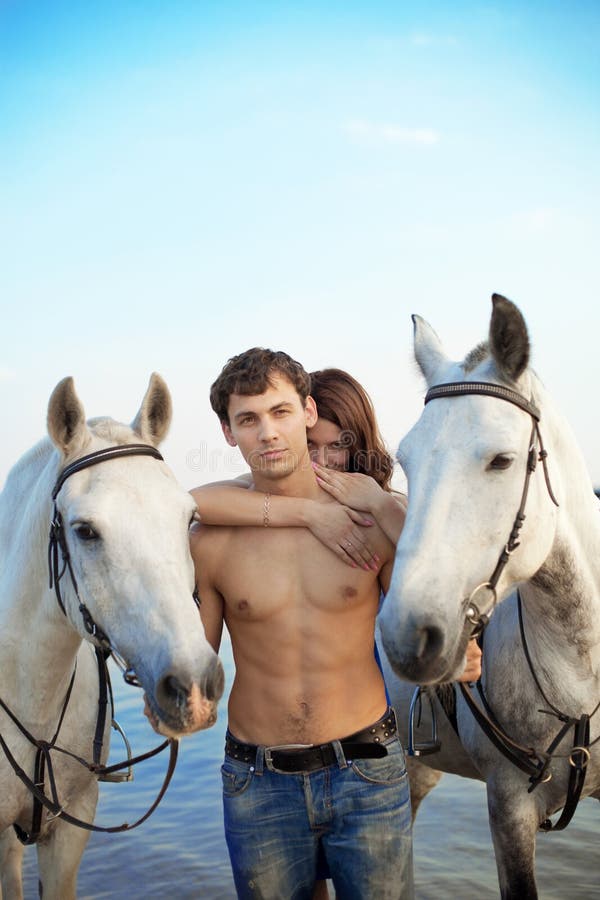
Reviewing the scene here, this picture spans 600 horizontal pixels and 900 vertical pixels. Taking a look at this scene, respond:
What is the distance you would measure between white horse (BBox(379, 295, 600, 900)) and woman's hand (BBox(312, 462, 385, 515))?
0.35 m

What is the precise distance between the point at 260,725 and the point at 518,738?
1.15 meters

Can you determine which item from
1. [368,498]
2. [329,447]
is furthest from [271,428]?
[329,447]

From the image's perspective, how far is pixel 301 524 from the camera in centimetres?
282

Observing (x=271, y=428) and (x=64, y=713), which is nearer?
(x=271, y=428)

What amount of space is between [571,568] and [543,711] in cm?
58

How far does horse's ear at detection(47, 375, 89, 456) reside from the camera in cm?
269

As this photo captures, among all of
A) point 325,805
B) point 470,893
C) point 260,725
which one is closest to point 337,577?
point 260,725

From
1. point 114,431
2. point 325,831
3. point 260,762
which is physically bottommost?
point 325,831

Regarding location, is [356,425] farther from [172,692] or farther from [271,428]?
[172,692]

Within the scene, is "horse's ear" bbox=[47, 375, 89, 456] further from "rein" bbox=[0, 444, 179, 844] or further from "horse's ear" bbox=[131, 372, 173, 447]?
"horse's ear" bbox=[131, 372, 173, 447]

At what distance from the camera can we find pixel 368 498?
2.88 m

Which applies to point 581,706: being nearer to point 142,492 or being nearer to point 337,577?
point 337,577

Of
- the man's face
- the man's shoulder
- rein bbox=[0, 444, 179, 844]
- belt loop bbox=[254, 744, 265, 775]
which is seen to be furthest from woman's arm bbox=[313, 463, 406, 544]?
belt loop bbox=[254, 744, 265, 775]

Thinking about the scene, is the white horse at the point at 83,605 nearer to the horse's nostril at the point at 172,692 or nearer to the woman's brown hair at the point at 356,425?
the horse's nostril at the point at 172,692
